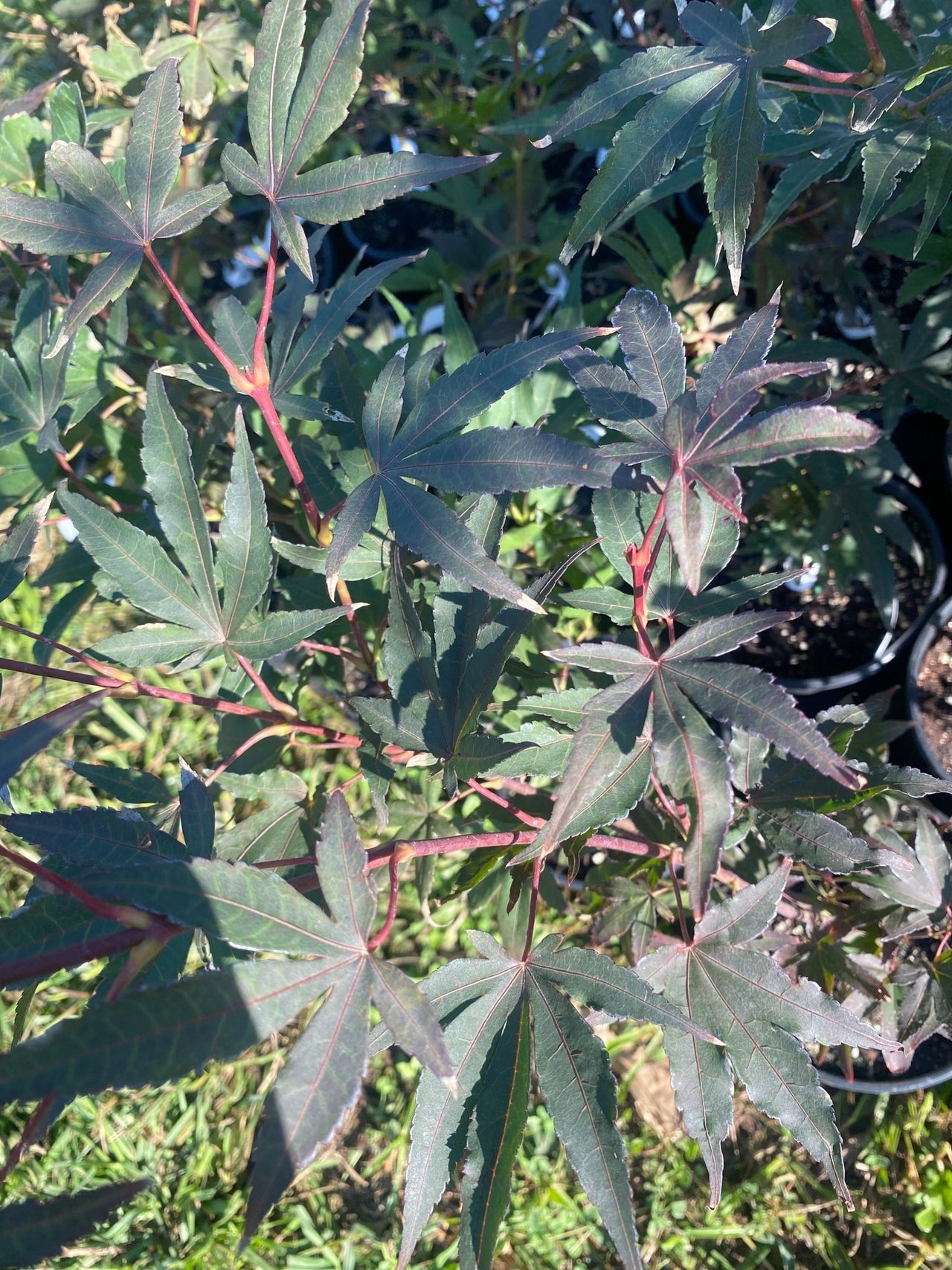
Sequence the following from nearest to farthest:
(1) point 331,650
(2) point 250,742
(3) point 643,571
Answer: (3) point 643,571, (2) point 250,742, (1) point 331,650

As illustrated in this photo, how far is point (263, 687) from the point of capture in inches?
39.3

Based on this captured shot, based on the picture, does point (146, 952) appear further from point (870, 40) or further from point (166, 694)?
point (870, 40)

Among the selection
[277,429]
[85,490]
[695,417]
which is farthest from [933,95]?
[85,490]

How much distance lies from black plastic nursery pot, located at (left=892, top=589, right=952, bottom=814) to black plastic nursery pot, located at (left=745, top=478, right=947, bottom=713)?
48 mm

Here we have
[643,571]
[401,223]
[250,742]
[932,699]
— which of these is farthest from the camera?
[401,223]

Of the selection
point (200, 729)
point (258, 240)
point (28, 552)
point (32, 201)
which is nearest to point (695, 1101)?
point (28, 552)

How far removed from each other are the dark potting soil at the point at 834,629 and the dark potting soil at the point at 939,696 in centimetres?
8

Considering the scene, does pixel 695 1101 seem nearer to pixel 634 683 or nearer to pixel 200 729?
pixel 634 683

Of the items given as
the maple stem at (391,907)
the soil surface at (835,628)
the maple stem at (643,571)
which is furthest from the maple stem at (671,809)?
the soil surface at (835,628)

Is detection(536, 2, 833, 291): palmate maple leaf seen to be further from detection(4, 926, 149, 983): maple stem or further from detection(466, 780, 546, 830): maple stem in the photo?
detection(4, 926, 149, 983): maple stem

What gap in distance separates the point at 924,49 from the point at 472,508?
2.40 feet

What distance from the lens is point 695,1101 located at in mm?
885

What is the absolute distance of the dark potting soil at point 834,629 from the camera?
6.17 feet

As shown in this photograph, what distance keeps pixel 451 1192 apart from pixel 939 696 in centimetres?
144
